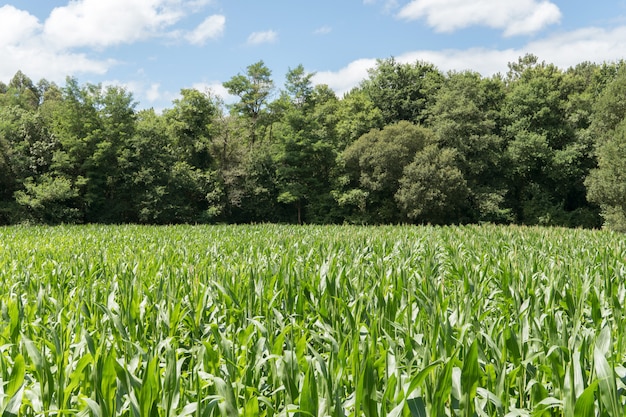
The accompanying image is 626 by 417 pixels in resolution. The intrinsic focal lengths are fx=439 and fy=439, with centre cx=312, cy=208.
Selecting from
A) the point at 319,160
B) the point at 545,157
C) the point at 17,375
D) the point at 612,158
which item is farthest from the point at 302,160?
the point at 17,375

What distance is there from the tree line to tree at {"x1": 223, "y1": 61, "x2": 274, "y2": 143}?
136 millimetres

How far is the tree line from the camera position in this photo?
114ft

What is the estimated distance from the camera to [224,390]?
1.74 m

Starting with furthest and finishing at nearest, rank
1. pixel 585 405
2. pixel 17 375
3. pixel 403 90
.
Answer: pixel 403 90
pixel 17 375
pixel 585 405

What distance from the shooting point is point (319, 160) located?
134 ft

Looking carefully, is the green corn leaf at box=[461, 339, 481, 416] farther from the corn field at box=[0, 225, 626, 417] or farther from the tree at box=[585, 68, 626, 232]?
the tree at box=[585, 68, 626, 232]

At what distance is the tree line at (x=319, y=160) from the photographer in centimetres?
3472

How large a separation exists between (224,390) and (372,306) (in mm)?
2077

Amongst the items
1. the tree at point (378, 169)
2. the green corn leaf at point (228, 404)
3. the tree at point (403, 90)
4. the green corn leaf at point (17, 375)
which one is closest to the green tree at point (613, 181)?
the tree at point (378, 169)

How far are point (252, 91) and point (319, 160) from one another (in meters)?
10.1

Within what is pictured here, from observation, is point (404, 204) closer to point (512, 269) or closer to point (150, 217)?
point (150, 217)

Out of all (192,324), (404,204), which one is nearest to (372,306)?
(192,324)

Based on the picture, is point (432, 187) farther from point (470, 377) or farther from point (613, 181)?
point (470, 377)

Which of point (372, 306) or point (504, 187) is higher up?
point (504, 187)
